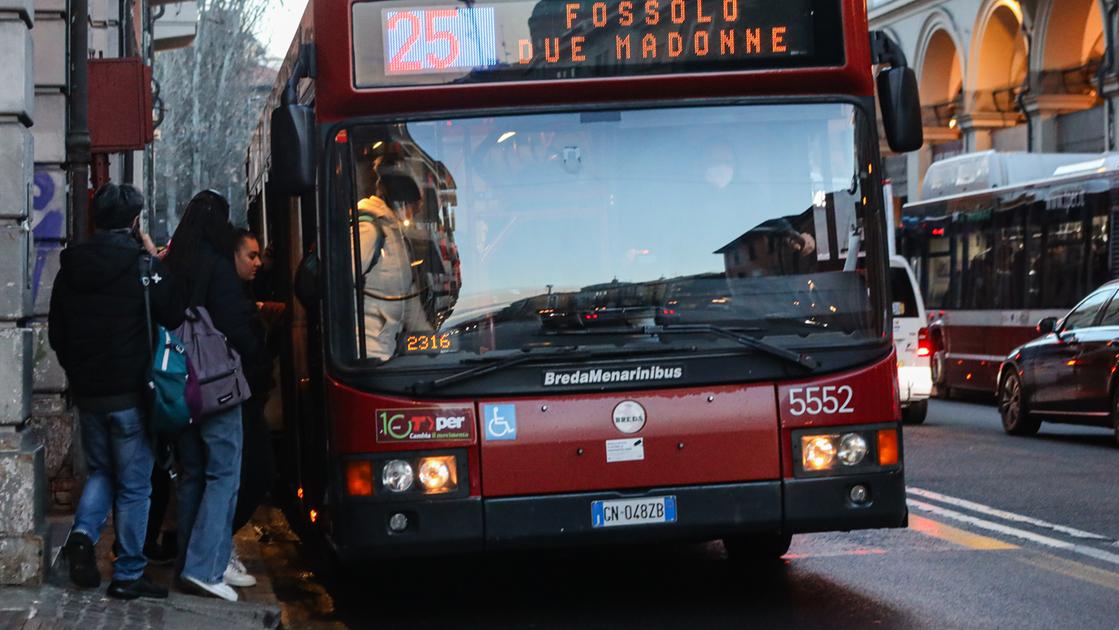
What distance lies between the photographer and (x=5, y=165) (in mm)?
8281

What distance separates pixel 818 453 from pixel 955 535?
11.1 ft

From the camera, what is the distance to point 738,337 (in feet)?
25.1

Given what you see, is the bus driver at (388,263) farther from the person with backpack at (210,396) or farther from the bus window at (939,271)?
the bus window at (939,271)

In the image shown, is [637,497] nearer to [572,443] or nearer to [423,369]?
[572,443]

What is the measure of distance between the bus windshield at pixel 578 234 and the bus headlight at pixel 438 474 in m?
0.39

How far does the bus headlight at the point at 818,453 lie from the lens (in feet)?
25.3

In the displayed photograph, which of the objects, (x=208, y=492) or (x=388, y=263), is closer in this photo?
(x=388, y=263)

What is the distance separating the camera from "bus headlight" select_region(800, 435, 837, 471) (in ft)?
25.3

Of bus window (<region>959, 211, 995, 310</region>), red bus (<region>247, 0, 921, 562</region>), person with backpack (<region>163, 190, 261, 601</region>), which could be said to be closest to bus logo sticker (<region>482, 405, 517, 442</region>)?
red bus (<region>247, 0, 921, 562</region>)

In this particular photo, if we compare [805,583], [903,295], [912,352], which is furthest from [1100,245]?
[805,583]

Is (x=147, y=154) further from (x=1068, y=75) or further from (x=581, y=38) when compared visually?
(x=581, y=38)

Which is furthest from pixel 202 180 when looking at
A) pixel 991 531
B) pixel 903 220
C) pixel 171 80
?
pixel 991 531

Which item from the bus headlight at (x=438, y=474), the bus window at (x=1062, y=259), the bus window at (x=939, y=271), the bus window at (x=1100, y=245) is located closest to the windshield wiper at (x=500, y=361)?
the bus headlight at (x=438, y=474)

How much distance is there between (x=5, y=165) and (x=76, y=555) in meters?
1.77
